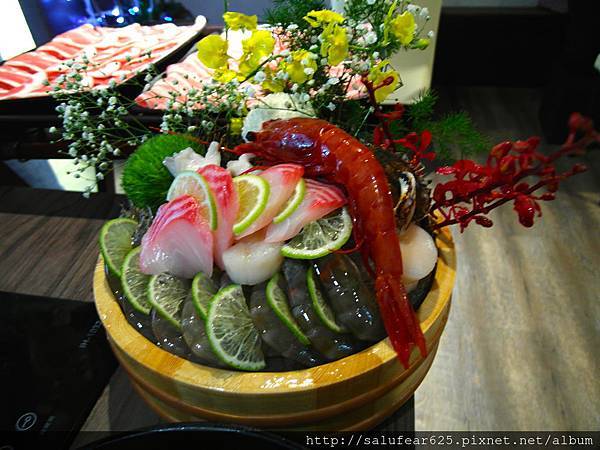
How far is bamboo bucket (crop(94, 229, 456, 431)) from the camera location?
2.21 feet

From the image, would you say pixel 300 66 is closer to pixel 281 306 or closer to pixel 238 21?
pixel 238 21

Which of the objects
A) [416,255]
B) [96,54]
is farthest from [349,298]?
[96,54]

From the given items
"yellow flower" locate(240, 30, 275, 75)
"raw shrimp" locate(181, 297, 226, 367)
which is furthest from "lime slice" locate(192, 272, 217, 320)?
"yellow flower" locate(240, 30, 275, 75)

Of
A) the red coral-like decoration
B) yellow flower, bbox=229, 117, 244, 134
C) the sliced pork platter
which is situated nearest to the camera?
the red coral-like decoration

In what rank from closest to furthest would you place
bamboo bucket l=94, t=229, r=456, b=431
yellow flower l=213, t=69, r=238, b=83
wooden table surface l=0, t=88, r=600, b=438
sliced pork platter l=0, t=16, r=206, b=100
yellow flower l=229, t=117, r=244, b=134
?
1. bamboo bucket l=94, t=229, r=456, b=431
2. yellow flower l=213, t=69, r=238, b=83
3. yellow flower l=229, t=117, r=244, b=134
4. wooden table surface l=0, t=88, r=600, b=438
5. sliced pork platter l=0, t=16, r=206, b=100

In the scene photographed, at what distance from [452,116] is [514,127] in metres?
2.60

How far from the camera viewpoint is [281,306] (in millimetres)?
732

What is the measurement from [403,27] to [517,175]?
43 cm

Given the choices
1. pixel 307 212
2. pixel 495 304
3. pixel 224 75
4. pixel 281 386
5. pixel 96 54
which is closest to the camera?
pixel 281 386

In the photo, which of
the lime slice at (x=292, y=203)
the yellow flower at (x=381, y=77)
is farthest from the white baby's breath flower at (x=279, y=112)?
the lime slice at (x=292, y=203)

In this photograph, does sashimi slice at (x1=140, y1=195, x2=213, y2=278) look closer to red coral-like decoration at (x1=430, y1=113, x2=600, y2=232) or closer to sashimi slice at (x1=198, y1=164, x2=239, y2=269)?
sashimi slice at (x1=198, y1=164, x2=239, y2=269)

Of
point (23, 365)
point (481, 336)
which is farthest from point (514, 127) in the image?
point (23, 365)

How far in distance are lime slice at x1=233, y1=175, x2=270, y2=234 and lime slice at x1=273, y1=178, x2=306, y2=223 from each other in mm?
33

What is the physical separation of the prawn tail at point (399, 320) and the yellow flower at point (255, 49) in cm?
57
